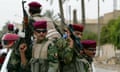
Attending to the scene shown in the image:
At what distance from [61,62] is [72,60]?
0.47ft

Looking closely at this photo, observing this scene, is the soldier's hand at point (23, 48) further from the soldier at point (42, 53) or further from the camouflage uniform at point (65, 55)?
the camouflage uniform at point (65, 55)

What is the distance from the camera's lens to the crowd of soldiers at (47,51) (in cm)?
609

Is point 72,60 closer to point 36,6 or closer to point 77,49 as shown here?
point 77,49

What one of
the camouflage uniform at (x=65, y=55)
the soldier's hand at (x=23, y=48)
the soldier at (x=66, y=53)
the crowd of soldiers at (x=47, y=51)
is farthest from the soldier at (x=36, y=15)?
the camouflage uniform at (x=65, y=55)

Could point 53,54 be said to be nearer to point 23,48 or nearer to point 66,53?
point 66,53

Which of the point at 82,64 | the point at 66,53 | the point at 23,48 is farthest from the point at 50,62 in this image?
the point at 23,48

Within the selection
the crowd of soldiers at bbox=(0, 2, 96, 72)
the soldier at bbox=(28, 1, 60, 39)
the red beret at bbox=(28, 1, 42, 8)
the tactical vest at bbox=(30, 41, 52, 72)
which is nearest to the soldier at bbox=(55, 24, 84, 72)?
the crowd of soldiers at bbox=(0, 2, 96, 72)

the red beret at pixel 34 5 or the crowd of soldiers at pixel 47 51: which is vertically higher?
the red beret at pixel 34 5

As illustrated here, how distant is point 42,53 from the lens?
6.14 meters

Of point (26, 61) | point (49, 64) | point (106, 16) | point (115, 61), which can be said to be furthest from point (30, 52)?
point (106, 16)

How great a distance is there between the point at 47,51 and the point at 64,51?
224mm

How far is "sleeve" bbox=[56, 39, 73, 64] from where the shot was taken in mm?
6028

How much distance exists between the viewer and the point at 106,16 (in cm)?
10062

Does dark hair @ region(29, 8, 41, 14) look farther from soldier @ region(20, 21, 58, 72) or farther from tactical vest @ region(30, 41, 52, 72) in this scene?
tactical vest @ region(30, 41, 52, 72)
